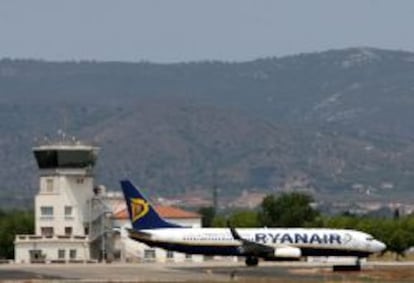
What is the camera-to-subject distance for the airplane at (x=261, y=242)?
415 feet

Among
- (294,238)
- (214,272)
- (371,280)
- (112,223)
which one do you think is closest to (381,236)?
(112,223)

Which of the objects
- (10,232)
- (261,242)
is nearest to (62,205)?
(10,232)

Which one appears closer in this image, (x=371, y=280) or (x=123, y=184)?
(x=371, y=280)

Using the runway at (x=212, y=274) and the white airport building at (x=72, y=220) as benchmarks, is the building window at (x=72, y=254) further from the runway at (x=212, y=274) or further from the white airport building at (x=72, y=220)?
the runway at (x=212, y=274)

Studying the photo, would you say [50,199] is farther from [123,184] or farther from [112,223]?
[123,184]

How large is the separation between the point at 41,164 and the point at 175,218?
1837 cm

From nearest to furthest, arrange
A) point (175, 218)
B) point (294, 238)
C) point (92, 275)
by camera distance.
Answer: point (92, 275) < point (294, 238) < point (175, 218)

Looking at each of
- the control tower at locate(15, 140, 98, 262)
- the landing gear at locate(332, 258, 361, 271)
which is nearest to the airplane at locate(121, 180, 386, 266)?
the landing gear at locate(332, 258, 361, 271)

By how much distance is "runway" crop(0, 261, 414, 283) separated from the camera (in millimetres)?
98688

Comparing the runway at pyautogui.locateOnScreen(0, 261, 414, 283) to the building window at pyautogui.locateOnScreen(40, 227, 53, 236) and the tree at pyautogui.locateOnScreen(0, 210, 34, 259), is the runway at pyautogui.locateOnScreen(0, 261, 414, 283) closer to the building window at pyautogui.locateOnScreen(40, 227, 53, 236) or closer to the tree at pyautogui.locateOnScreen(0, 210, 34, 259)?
the building window at pyautogui.locateOnScreen(40, 227, 53, 236)

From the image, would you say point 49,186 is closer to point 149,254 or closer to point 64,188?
point 64,188

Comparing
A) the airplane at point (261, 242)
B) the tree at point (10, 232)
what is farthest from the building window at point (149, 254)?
the airplane at point (261, 242)

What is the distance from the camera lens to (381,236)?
560 ft

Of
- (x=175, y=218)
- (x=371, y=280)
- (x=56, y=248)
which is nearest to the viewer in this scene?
(x=371, y=280)
